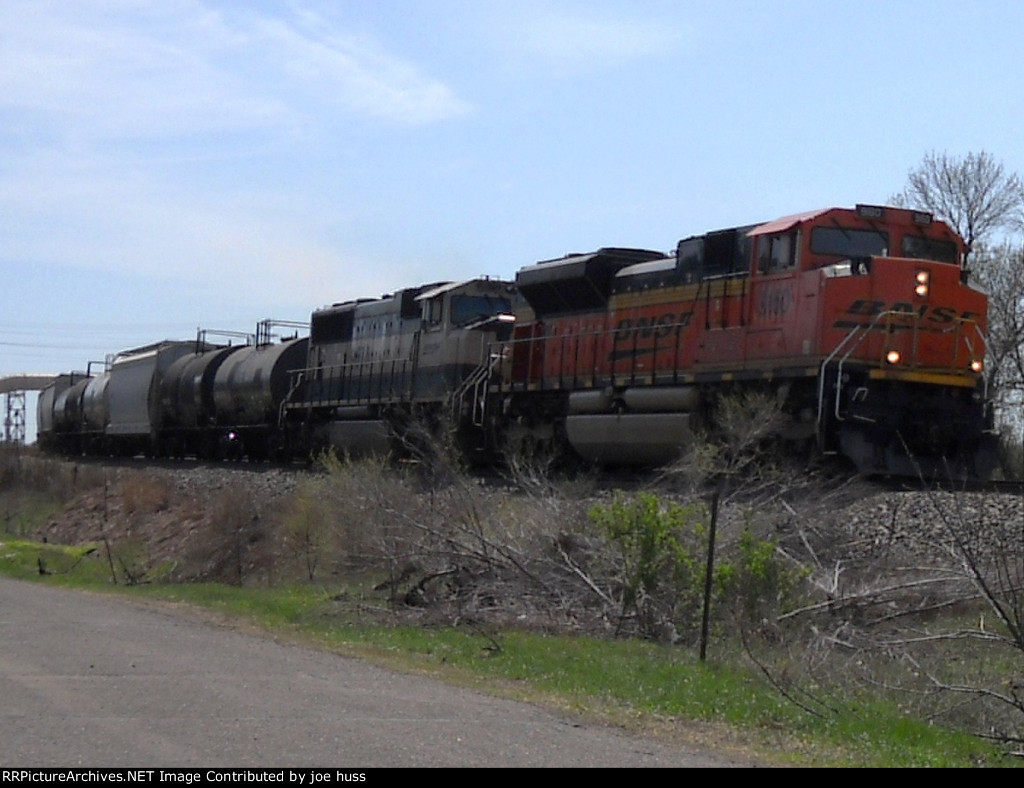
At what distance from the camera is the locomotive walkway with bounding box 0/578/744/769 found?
6.91 metres

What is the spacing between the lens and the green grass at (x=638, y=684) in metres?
8.24

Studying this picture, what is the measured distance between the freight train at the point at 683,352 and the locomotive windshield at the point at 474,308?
4 centimetres

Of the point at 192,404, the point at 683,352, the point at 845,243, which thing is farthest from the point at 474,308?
the point at 192,404

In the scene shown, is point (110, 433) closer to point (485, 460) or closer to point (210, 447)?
point (210, 447)

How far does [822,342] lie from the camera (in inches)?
696

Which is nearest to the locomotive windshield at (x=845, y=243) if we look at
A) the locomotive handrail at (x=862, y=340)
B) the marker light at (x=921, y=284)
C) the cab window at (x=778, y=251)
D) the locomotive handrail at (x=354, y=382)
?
the cab window at (x=778, y=251)

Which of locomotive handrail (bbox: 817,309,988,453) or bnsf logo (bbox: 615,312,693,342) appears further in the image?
bnsf logo (bbox: 615,312,693,342)

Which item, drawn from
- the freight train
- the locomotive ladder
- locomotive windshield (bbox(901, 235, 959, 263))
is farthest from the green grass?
the locomotive ladder

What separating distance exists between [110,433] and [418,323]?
20.8 meters

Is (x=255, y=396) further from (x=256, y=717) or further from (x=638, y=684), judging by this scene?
(x=256, y=717)

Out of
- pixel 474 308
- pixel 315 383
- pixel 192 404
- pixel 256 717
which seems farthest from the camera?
pixel 192 404

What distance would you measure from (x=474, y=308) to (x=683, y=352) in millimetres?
7489

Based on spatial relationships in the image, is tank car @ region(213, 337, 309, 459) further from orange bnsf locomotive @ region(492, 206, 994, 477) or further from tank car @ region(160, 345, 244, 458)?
orange bnsf locomotive @ region(492, 206, 994, 477)

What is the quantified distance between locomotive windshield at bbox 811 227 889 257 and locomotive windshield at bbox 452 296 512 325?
9.63m
